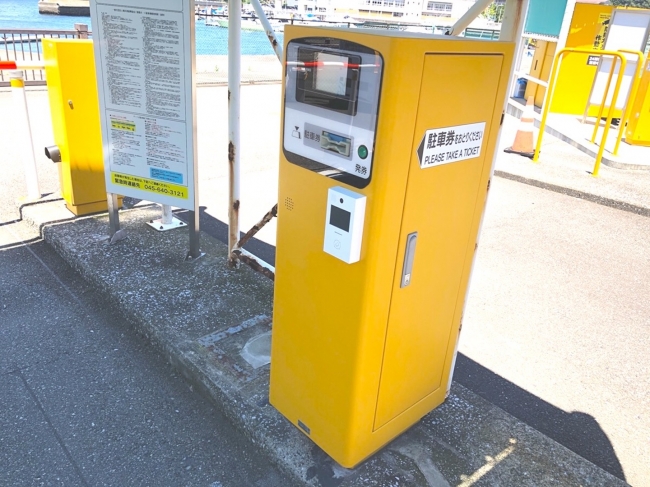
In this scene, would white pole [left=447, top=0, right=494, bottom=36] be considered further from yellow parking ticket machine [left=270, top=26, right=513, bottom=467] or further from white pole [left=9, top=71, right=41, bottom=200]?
white pole [left=9, top=71, right=41, bottom=200]

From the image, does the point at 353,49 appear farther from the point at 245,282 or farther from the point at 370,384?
the point at 245,282

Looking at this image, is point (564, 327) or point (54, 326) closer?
point (54, 326)

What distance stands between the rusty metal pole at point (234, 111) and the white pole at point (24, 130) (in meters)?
2.07

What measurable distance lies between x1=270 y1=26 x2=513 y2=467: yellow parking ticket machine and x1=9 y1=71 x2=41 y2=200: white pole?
130 inches

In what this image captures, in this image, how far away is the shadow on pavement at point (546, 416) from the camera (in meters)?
2.64

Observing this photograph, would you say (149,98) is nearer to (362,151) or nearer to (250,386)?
(250,386)

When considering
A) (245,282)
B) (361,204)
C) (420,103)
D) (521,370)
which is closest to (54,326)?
(245,282)

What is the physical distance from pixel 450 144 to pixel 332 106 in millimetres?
471

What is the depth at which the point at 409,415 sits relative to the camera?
7.70ft

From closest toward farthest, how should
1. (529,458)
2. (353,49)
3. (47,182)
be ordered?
(353,49)
(529,458)
(47,182)

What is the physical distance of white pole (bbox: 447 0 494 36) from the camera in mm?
2119

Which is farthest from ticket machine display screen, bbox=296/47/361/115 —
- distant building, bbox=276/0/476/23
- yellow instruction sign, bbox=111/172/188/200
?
distant building, bbox=276/0/476/23

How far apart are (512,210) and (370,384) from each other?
4545mm

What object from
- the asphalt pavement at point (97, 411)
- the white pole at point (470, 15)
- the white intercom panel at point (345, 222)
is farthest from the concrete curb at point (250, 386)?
the white pole at point (470, 15)
